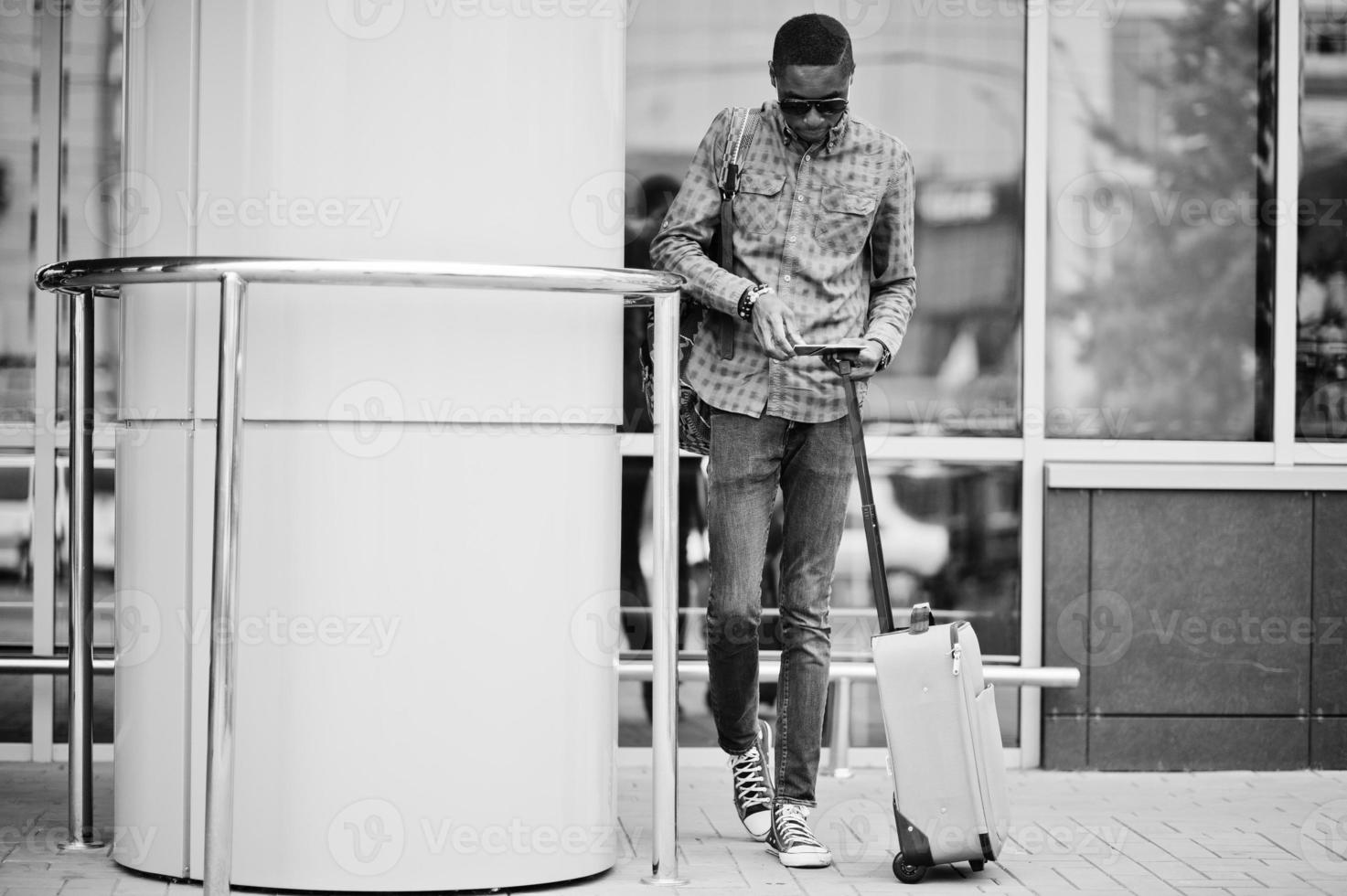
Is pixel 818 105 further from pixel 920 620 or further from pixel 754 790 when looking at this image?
pixel 754 790

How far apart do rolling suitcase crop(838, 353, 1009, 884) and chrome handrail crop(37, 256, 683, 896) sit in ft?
1.73

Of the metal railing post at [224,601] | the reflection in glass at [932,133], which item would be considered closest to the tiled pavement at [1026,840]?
the metal railing post at [224,601]

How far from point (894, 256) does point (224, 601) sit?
1936 millimetres

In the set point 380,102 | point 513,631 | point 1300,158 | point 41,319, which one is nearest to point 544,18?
point 380,102

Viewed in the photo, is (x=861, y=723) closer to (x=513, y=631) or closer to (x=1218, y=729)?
(x=1218, y=729)

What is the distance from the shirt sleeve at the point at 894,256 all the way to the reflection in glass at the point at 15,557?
303 centimetres

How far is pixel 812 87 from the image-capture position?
13.0 feet

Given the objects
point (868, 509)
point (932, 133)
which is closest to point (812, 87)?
point (868, 509)

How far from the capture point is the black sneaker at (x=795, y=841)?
396 cm

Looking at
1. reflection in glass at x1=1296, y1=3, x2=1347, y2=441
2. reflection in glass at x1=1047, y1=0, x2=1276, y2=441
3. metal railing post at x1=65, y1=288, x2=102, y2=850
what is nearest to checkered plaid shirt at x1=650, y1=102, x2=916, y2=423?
metal railing post at x1=65, y1=288, x2=102, y2=850

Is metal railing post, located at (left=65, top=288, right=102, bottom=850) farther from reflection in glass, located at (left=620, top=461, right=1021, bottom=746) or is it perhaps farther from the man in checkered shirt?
reflection in glass, located at (left=620, top=461, right=1021, bottom=746)

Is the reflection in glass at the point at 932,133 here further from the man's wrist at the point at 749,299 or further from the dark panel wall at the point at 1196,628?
the man's wrist at the point at 749,299

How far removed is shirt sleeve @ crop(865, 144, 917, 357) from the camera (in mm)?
4176

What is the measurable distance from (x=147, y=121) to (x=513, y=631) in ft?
4.69
